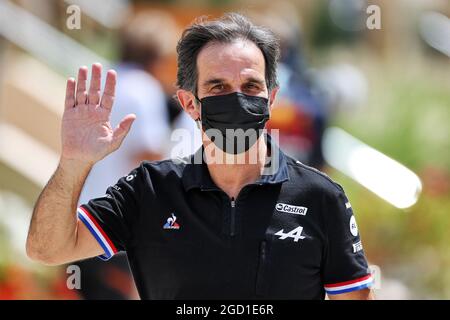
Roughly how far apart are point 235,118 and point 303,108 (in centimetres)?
361

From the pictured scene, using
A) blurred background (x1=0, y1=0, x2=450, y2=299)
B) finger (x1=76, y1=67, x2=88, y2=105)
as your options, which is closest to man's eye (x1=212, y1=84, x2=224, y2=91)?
finger (x1=76, y1=67, x2=88, y2=105)

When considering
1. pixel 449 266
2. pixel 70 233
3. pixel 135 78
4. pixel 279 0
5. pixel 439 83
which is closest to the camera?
pixel 70 233

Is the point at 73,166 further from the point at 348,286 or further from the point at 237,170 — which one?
the point at 348,286

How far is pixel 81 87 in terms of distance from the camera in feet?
11.6

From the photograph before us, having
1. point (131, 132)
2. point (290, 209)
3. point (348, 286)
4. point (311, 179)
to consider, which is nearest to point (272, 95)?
point (311, 179)

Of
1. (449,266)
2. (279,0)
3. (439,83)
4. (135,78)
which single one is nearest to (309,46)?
(279,0)

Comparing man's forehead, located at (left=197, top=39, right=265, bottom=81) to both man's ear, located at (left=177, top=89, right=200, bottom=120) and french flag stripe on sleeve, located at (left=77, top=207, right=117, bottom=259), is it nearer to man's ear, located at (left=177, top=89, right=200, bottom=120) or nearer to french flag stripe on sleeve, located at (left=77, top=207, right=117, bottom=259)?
man's ear, located at (left=177, top=89, right=200, bottom=120)

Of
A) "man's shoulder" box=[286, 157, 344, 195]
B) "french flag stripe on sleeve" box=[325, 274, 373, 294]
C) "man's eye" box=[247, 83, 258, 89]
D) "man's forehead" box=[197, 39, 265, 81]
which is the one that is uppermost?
"man's forehead" box=[197, 39, 265, 81]

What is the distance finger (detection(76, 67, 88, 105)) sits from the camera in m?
3.51

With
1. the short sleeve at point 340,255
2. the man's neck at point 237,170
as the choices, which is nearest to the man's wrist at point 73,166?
the man's neck at point 237,170

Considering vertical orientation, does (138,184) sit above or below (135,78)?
below

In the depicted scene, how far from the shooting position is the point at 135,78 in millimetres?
6395

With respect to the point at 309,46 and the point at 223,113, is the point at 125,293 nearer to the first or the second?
the point at 223,113

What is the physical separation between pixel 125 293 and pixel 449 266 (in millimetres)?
2747
